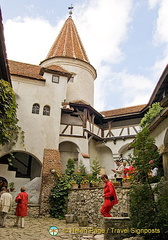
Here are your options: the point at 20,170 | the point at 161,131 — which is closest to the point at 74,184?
the point at 161,131

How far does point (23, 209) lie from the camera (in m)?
7.72

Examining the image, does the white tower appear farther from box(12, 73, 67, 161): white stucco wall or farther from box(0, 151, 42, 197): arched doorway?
box(0, 151, 42, 197): arched doorway

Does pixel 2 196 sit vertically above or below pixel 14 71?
below

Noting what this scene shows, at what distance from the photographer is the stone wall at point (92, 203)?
314 inches

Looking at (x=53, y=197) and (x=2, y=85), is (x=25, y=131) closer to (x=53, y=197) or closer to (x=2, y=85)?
(x=53, y=197)

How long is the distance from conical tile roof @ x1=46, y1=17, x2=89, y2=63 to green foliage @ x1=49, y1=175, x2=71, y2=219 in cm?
1245

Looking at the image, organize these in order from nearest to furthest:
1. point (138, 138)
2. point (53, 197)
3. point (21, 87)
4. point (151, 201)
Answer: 1. point (151, 201)
2. point (138, 138)
3. point (53, 197)
4. point (21, 87)

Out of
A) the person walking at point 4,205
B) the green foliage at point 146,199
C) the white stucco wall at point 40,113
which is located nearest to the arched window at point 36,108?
the white stucco wall at point 40,113

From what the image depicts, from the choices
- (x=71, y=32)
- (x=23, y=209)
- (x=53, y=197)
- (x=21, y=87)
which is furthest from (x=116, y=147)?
(x=71, y=32)

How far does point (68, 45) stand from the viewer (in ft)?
70.6

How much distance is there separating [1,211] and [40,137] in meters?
6.89

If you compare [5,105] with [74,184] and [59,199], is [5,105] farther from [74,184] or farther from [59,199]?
[59,199]

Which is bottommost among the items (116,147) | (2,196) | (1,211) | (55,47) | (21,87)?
(1,211)

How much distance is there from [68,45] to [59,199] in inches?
602
